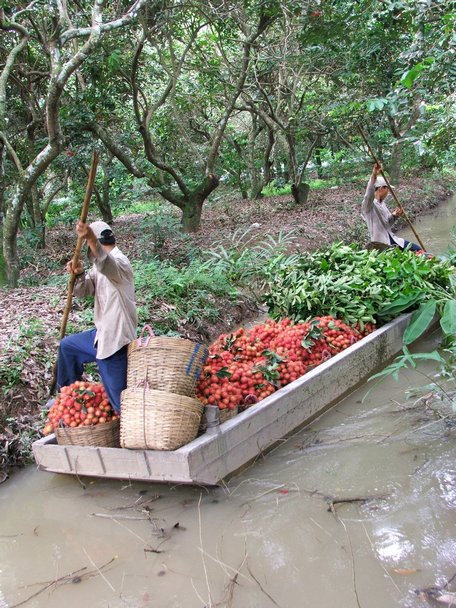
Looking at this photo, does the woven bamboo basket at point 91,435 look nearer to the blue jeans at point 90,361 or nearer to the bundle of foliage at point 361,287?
the blue jeans at point 90,361

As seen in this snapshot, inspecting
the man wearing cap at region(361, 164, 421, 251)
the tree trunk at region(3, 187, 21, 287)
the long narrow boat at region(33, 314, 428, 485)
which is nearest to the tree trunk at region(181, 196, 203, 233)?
the tree trunk at region(3, 187, 21, 287)

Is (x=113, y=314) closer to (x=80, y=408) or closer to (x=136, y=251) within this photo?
(x=80, y=408)

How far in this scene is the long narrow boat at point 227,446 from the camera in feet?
11.8

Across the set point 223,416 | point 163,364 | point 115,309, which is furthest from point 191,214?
point 163,364

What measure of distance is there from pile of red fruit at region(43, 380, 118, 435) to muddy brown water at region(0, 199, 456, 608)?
0.58 m

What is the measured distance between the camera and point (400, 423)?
4652mm

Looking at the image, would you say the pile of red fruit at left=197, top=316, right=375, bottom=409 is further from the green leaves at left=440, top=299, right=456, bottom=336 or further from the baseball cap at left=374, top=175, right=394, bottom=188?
the baseball cap at left=374, top=175, right=394, bottom=188

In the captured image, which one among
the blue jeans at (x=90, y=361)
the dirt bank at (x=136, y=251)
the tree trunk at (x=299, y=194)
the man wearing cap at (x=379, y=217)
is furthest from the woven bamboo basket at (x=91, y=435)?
the tree trunk at (x=299, y=194)

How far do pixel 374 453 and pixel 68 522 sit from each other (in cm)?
234

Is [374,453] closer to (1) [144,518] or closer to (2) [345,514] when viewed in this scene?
(2) [345,514]

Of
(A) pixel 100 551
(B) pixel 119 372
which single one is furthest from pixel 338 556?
(B) pixel 119 372

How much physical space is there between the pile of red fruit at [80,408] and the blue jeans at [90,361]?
0.11 metres

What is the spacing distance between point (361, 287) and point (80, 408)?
3178mm

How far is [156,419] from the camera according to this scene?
3525 millimetres
